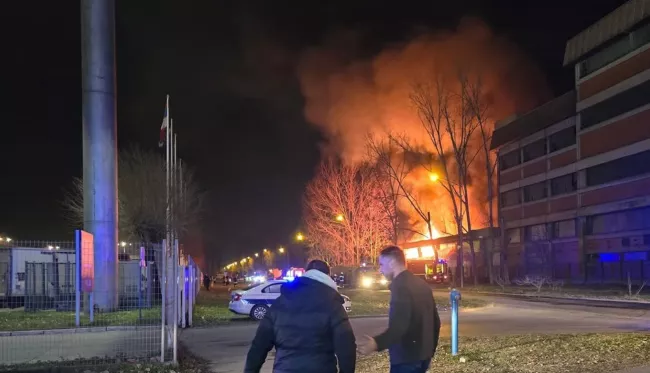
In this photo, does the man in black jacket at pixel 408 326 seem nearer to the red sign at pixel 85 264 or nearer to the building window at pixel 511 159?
the red sign at pixel 85 264

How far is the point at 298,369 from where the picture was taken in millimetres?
3768

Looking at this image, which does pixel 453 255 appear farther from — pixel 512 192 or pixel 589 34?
pixel 589 34

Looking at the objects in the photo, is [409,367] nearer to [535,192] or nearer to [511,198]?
[535,192]

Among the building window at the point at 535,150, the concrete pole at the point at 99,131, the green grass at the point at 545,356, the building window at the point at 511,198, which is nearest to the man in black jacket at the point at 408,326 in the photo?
the green grass at the point at 545,356

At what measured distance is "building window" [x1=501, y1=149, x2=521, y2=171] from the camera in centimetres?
6209

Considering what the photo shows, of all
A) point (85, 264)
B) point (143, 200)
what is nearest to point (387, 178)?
point (143, 200)

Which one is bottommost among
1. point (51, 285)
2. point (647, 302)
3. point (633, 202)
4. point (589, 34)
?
point (647, 302)

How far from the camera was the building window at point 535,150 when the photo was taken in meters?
57.7

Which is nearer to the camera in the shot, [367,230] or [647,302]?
[647,302]

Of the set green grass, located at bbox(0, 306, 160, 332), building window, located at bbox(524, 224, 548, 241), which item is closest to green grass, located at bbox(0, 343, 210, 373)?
green grass, located at bbox(0, 306, 160, 332)

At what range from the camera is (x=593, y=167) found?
4953 cm

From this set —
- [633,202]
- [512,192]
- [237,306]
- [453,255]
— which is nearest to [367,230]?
[453,255]

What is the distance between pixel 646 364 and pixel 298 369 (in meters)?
6.39

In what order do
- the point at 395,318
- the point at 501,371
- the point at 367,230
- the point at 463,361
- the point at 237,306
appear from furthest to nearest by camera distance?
the point at 367,230
the point at 237,306
the point at 463,361
the point at 501,371
the point at 395,318
